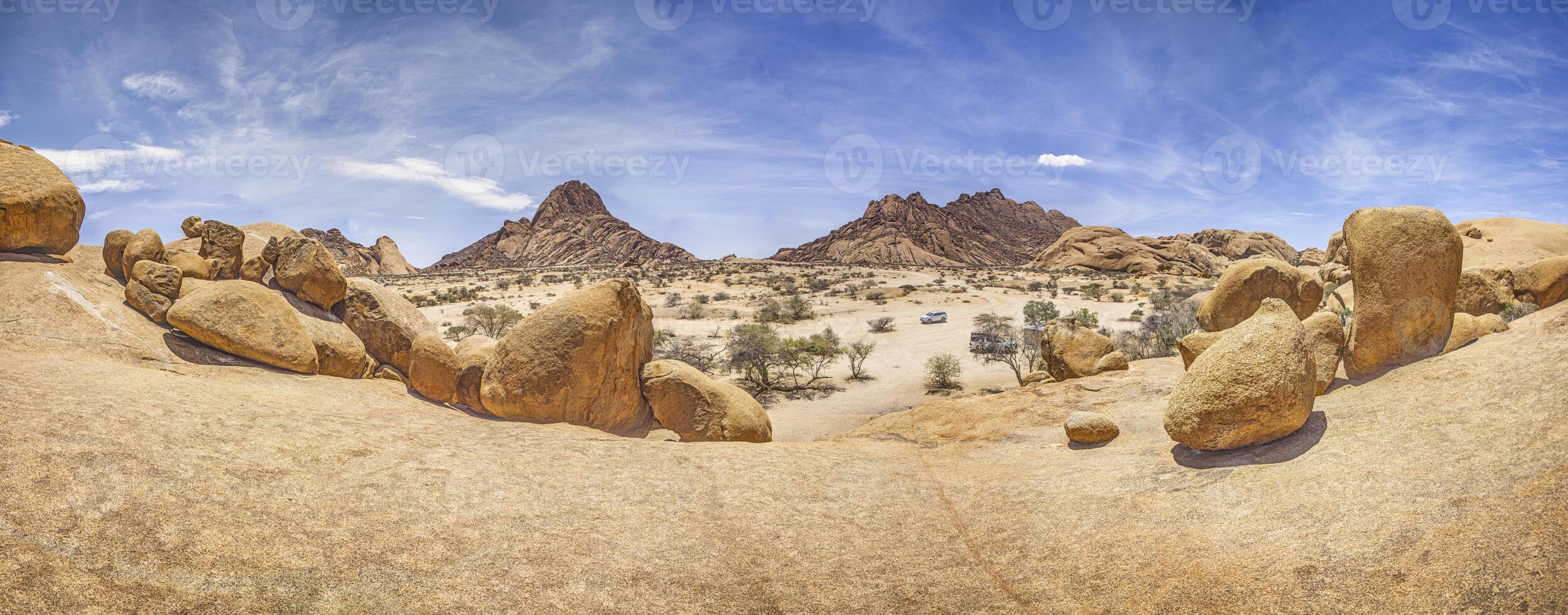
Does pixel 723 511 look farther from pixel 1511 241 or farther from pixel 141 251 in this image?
pixel 1511 241

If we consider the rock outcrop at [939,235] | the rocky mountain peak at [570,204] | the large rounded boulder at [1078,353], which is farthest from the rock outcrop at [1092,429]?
the rocky mountain peak at [570,204]

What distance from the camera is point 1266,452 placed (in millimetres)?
5863

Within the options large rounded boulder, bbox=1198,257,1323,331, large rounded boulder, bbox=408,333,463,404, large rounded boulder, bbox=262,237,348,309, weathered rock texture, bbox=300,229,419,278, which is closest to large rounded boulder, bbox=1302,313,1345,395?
large rounded boulder, bbox=1198,257,1323,331

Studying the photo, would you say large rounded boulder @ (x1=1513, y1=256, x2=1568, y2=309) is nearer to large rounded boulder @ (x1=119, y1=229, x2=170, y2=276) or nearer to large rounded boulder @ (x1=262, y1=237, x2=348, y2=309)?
large rounded boulder @ (x1=262, y1=237, x2=348, y2=309)

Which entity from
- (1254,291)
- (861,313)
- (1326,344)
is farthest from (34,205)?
(861,313)

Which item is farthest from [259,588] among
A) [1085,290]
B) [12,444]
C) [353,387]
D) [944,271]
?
[944,271]

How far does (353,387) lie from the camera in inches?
333

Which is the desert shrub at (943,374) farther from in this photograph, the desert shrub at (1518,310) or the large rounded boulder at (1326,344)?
the large rounded boulder at (1326,344)

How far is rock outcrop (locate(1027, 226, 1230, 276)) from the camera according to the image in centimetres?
7044

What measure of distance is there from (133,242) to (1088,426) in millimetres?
13187

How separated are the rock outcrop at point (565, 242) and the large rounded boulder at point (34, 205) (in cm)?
8615

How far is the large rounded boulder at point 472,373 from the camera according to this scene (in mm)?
9125

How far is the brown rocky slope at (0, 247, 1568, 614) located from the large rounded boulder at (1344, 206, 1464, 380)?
0.46m

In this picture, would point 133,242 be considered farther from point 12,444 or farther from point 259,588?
point 259,588
